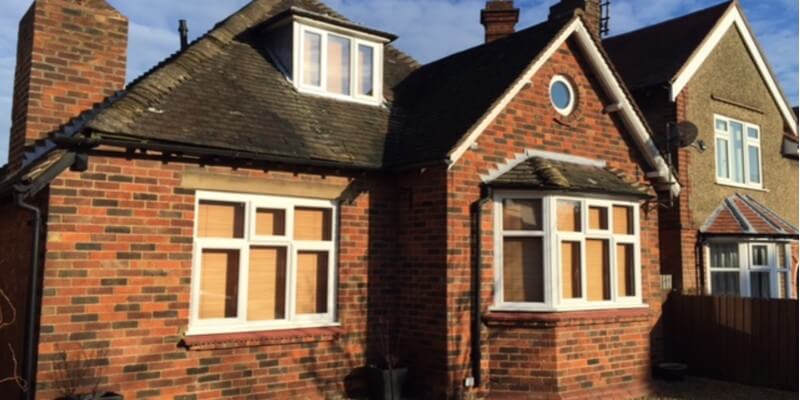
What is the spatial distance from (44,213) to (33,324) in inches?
46.2

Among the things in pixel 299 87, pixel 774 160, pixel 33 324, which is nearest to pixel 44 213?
pixel 33 324

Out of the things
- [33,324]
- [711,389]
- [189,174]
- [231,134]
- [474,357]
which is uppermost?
[231,134]

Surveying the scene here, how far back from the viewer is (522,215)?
29.6 ft

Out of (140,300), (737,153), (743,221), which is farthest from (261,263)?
(737,153)

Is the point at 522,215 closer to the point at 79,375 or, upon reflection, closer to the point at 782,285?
the point at 79,375

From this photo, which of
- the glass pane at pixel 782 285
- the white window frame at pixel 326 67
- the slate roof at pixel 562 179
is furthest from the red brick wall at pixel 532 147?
the glass pane at pixel 782 285

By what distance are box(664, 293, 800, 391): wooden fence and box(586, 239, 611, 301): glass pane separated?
288cm

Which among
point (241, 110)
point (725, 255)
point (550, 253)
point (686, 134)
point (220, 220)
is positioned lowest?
point (550, 253)

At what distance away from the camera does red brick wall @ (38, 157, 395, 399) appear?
6.75 m

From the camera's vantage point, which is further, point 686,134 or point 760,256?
point 760,256

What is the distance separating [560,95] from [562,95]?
4cm

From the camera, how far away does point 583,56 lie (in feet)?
33.3

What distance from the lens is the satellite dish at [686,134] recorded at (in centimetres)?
1218

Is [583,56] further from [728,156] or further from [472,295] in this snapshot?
[728,156]
